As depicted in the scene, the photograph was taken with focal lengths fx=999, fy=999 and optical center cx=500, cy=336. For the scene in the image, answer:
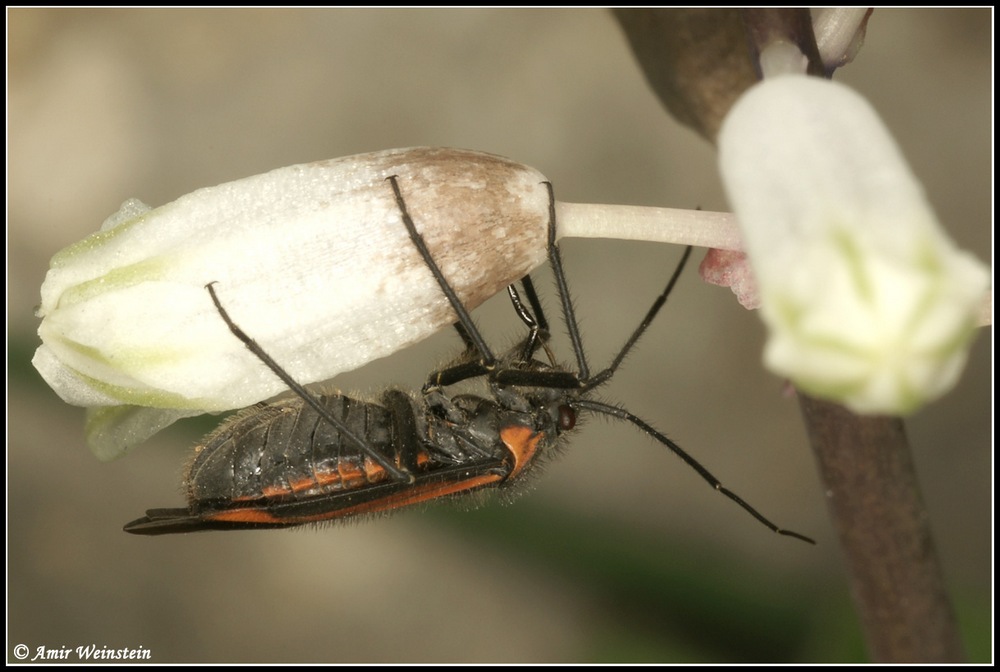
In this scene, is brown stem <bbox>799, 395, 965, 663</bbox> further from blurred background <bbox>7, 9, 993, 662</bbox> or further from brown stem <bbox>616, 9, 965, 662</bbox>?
blurred background <bbox>7, 9, 993, 662</bbox>

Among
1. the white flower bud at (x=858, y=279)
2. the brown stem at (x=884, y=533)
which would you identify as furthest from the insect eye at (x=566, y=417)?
the white flower bud at (x=858, y=279)

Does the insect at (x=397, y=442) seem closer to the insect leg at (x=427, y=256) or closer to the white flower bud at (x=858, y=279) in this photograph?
Result: the insect leg at (x=427, y=256)

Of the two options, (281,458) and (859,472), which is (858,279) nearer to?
(859,472)

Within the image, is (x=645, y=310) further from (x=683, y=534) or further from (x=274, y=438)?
(x=274, y=438)

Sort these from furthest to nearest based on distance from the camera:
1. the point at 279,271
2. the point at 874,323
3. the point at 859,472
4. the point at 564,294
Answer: the point at 564,294 < the point at 859,472 < the point at 279,271 < the point at 874,323

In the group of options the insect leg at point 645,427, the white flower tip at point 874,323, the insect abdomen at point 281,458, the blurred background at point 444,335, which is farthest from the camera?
the blurred background at point 444,335

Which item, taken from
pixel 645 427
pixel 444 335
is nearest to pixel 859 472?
pixel 645 427

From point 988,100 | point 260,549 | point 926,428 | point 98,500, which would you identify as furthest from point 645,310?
point 98,500
